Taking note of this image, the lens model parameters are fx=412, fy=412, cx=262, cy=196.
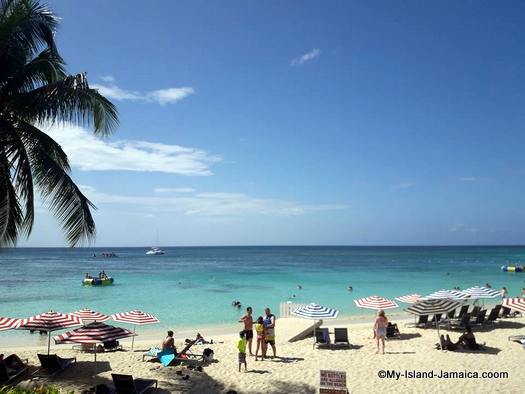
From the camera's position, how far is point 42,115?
28.2 feet

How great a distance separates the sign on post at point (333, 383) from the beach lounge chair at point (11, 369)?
7.29m

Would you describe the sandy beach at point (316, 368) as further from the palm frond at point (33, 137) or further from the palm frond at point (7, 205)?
the palm frond at point (33, 137)

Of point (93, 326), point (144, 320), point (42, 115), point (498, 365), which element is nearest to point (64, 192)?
point (42, 115)

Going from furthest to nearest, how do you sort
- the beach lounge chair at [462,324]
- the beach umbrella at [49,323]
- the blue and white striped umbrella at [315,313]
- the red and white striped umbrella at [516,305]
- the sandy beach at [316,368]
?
the beach lounge chair at [462,324] → the red and white striped umbrella at [516,305] → the blue and white striped umbrella at [315,313] → the beach umbrella at [49,323] → the sandy beach at [316,368]

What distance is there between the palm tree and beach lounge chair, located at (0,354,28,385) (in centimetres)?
327

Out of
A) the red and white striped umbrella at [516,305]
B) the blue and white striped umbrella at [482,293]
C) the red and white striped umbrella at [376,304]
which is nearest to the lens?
the red and white striped umbrella at [516,305]

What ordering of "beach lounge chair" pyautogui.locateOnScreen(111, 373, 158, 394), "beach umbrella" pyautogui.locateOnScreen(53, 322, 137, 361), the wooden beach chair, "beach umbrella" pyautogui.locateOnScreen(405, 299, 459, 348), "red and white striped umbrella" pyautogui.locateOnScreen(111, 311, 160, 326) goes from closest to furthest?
"beach lounge chair" pyautogui.locateOnScreen(111, 373, 158, 394), "beach umbrella" pyautogui.locateOnScreen(53, 322, 137, 361), "beach umbrella" pyautogui.locateOnScreen(405, 299, 459, 348), "red and white striped umbrella" pyautogui.locateOnScreen(111, 311, 160, 326), the wooden beach chair

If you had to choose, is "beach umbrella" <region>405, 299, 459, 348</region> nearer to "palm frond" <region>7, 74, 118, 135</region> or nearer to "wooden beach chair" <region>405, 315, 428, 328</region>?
"wooden beach chair" <region>405, 315, 428, 328</region>

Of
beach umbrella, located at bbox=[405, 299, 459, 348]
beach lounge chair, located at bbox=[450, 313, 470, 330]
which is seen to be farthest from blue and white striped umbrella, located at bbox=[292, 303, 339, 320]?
beach lounge chair, located at bbox=[450, 313, 470, 330]

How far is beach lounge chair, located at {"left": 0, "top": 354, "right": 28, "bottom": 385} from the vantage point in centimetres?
938

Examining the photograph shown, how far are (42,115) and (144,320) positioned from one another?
7869mm

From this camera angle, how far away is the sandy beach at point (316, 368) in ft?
30.6

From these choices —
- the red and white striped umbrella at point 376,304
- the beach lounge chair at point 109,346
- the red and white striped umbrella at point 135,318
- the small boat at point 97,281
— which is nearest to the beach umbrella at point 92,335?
the red and white striped umbrella at point 135,318

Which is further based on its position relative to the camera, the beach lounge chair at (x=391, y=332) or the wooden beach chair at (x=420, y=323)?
the wooden beach chair at (x=420, y=323)
